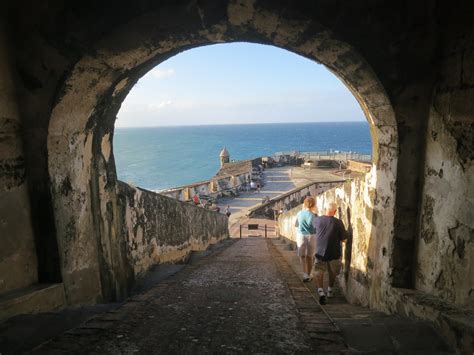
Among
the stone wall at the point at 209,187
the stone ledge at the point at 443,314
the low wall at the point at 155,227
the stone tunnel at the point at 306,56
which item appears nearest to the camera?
the stone ledge at the point at 443,314

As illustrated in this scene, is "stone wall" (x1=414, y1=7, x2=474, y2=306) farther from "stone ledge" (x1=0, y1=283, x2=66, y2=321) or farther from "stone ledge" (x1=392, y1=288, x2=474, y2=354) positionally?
"stone ledge" (x1=0, y1=283, x2=66, y2=321)

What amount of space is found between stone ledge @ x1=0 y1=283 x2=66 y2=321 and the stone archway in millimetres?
124

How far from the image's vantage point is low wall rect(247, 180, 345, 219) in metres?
20.3

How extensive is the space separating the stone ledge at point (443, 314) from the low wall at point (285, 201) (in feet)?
55.4

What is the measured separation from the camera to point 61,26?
2709 millimetres

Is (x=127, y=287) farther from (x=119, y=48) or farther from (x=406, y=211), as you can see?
(x=406, y=211)

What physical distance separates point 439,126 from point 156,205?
4.22 metres

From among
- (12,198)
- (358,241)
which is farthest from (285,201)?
(12,198)

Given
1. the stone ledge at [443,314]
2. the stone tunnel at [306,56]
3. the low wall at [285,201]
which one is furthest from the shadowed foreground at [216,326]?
the low wall at [285,201]

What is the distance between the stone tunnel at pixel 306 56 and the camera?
2.46 m

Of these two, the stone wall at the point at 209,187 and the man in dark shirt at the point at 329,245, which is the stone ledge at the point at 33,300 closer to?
the man in dark shirt at the point at 329,245

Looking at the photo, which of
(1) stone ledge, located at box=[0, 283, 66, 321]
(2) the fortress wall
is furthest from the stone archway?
(2) the fortress wall

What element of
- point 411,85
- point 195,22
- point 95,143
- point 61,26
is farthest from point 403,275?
point 61,26

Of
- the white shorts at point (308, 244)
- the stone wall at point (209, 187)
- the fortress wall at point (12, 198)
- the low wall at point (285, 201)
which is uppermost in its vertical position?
the fortress wall at point (12, 198)
